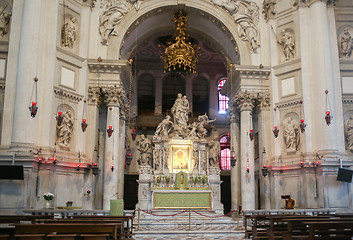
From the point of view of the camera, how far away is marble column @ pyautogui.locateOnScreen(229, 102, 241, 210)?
22.7 m

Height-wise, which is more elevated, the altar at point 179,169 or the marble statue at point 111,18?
the marble statue at point 111,18

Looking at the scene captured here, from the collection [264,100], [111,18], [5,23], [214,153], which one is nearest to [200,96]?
[214,153]

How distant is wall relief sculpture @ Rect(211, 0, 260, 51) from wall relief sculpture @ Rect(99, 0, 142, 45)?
200 inches

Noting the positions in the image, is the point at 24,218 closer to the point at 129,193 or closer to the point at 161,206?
the point at 161,206

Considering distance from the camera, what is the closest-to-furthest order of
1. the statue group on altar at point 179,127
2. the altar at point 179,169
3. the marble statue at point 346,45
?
the marble statue at point 346,45, the altar at point 179,169, the statue group on altar at point 179,127

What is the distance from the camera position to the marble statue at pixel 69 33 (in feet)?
64.8

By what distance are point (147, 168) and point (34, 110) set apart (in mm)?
8805

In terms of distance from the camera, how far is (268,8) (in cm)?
A: 2219

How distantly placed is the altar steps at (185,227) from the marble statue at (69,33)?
910 centimetres

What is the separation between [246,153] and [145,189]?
19.2 ft

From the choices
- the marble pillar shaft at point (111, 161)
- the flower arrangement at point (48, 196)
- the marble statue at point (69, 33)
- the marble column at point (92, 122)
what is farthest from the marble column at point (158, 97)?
the flower arrangement at point (48, 196)

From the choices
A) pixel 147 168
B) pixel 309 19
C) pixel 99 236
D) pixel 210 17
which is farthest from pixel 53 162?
pixel 309 19

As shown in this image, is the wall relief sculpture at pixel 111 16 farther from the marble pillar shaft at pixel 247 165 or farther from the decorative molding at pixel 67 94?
the marble pillar shaft at pixel 247 165

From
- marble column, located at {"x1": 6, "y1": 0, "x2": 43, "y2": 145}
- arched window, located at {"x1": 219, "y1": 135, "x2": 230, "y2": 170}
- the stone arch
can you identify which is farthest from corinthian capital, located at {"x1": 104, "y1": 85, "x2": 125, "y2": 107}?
arched window, located at {"x1": 219, "y1": 135, "x2": 230, "y2": 170}
